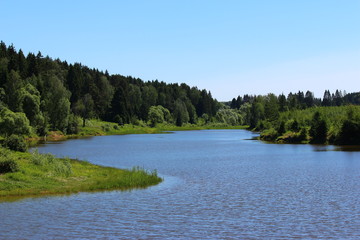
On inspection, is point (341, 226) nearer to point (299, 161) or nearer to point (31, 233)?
point (31, 233)

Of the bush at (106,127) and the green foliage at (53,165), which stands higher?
the bush at (106,127)

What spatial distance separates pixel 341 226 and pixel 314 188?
48.8 feet

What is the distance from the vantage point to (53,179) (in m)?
40.1

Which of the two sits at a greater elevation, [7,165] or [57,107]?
[57,107]

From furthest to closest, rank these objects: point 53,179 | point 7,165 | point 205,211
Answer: point 53,179 → point 7,165 → point 205,211

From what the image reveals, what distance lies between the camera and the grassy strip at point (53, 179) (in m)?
36.0

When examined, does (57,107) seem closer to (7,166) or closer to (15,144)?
(15,144)

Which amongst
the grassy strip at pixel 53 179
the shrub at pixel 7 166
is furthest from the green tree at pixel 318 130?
the shrub at pixel 7 166

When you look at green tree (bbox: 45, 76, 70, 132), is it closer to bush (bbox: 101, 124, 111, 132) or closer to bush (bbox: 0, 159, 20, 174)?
bush (bbox: 101, 124, 111, 132)

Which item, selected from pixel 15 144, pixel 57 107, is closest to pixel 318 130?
pixel 15 144

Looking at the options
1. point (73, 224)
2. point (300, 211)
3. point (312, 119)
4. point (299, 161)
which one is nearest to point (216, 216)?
point (300, 211)

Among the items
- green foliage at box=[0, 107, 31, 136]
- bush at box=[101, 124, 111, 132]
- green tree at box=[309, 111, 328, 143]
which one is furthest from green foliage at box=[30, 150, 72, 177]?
bush at box=[101, 124, 111, 132]

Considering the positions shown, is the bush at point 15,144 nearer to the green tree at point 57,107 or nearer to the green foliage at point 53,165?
the green foliage at point 53,165

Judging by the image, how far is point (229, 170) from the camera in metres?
56.2
